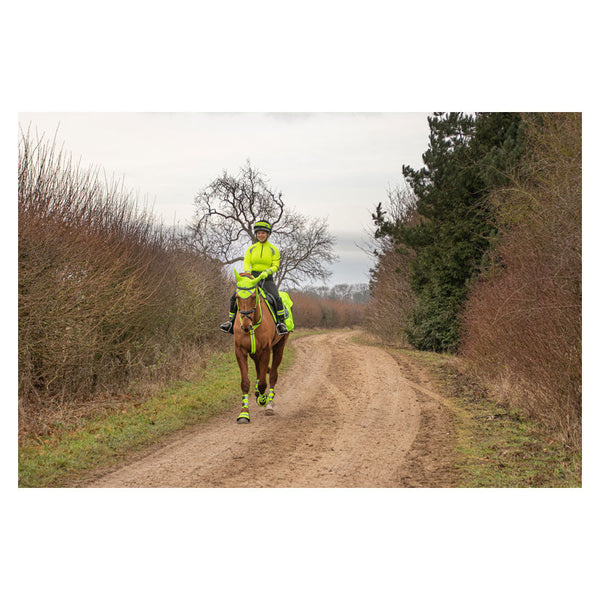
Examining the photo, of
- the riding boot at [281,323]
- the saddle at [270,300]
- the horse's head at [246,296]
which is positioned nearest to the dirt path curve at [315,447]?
the riding boot at [281,323]

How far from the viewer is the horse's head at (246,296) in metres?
8.00

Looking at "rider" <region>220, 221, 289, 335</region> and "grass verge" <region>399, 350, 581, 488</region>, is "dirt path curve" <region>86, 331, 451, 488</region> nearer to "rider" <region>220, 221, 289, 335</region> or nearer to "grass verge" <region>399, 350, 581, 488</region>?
"grass verge" <region>399, 350, 581, 488</region>

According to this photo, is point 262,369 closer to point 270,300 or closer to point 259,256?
point 270,300

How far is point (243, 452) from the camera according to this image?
23.3ft

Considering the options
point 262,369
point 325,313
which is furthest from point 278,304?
point 325,313

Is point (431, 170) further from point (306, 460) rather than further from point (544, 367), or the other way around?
point (306, 460)

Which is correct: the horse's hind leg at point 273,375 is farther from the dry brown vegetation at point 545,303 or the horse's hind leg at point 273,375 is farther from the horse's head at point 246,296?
the dry brown vegetation at point 545,303

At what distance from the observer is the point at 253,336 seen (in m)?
8.80

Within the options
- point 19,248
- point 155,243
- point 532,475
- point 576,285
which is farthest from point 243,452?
point 155,243

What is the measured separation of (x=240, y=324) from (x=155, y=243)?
7.39m

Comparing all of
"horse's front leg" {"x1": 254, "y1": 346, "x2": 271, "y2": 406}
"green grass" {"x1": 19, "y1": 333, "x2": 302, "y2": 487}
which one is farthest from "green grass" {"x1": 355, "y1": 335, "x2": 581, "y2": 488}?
"green grass" {"x1": 19, "y1": 333, "x2": 302, "y2": 487}

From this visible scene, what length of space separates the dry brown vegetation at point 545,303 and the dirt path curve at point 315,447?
1687mm

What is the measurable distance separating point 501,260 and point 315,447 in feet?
30.5

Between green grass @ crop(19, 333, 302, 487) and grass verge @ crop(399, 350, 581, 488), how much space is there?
4.14m
